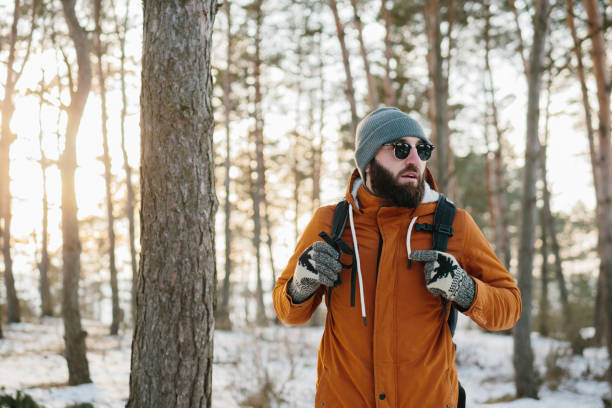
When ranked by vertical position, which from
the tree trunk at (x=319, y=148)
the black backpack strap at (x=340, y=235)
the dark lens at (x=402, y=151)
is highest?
the tree trunk at (x=319, y=148)

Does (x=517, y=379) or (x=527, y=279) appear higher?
(x=527, y=279)

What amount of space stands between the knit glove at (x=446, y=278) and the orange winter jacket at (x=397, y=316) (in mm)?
58

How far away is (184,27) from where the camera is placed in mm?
3047

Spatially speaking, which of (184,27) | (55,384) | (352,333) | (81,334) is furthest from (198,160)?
(55,384)

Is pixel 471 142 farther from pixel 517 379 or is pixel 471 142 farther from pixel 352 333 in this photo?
pixel 352 333

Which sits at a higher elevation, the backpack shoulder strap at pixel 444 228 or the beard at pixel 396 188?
the beard at pixel 396 188

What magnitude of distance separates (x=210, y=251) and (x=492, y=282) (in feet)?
5.85

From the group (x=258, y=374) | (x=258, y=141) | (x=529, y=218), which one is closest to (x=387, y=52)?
(x=529, y=218)

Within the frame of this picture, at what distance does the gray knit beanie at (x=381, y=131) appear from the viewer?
2150mm

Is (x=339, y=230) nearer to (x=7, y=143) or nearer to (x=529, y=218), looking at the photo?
(x=529, y=218)

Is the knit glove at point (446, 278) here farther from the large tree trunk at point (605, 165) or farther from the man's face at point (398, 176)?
the large tree trunk at point (605, 165)

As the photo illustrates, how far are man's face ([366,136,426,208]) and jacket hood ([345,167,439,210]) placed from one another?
28 mm

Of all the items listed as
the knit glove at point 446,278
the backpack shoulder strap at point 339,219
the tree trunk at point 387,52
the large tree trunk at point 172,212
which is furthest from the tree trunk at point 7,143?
the knit glove at point 446,278

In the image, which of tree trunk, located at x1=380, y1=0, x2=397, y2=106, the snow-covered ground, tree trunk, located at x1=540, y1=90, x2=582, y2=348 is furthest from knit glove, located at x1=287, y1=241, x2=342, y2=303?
tree trunk, located at x1=540, y1=90, x2=582, y2=348
